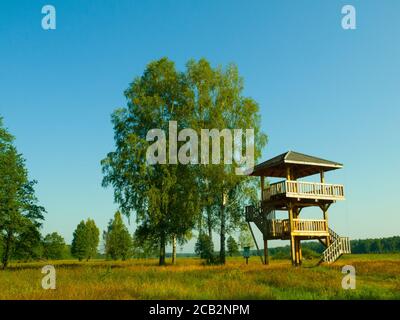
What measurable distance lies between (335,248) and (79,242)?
7296cm

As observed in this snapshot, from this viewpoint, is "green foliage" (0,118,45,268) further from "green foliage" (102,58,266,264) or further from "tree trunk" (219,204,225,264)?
"tree trunk" (219,204,225,264)

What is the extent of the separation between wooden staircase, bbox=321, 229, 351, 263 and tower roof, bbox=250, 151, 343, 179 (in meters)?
4.55

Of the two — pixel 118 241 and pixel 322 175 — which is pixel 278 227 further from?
pixel 118 241

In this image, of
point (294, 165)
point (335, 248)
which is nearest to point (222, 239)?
point (294, 165)

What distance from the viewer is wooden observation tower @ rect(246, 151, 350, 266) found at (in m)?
26.2

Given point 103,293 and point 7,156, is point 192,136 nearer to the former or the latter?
point 7,156

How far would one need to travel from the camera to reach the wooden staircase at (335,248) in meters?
26.5

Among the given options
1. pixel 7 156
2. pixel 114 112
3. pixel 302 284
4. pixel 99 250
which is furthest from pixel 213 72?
pixel 99 250

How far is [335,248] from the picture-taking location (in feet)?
88.3

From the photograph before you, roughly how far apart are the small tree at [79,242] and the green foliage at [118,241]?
14.4 m

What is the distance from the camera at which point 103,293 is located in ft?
39.2

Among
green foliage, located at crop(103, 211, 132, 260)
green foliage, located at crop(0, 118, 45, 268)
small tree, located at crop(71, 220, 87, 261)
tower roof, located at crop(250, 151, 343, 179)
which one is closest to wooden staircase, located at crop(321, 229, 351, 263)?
tower roof, located at crop(250, 151, 343, 179)

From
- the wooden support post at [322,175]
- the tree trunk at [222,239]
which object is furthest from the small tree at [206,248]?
the wooden support post at [322,175]
